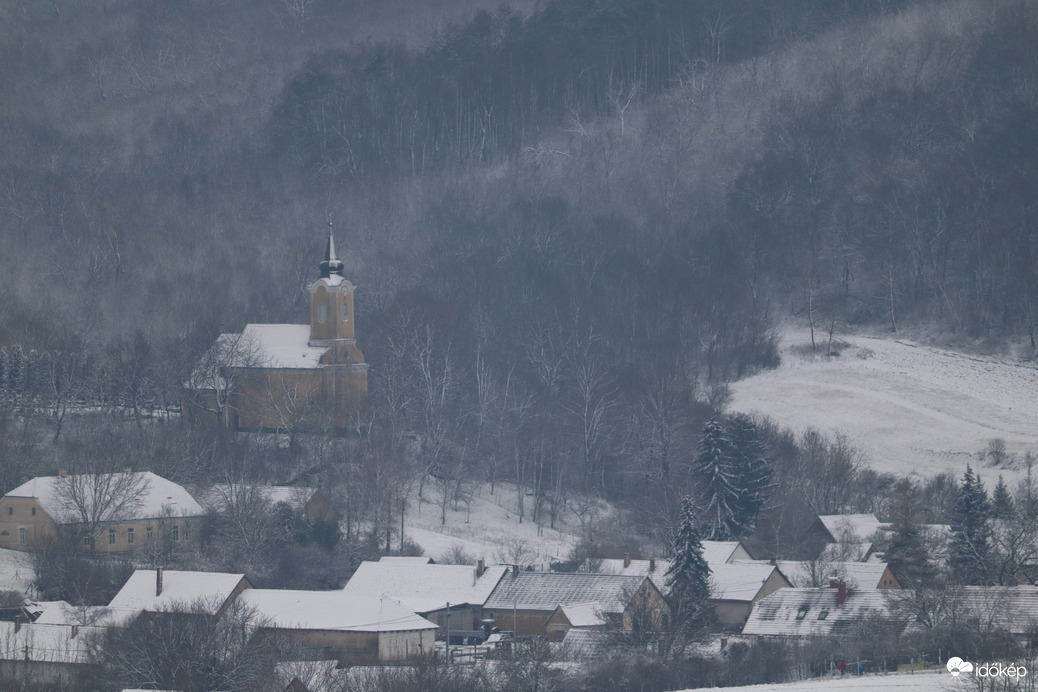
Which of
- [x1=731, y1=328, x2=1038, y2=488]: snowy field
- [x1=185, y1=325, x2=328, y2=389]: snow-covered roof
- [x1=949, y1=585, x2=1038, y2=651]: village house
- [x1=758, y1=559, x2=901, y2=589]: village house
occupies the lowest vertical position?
[x1=949, y1=585, x2=1038, y2=651]: village house

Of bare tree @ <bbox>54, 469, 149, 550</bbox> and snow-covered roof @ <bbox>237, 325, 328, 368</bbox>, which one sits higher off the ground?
snow-covered roof @ <bbox>237, 325, 328, 368</bbox>

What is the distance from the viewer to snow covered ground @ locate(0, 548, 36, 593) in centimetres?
6122

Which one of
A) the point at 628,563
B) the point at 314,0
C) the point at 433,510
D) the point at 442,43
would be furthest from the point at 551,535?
the point at 314,0

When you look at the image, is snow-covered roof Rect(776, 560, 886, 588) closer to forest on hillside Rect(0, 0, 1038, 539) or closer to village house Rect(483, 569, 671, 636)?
village house Rect(483, 569, 671, 636)

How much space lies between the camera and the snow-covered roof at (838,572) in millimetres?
60219

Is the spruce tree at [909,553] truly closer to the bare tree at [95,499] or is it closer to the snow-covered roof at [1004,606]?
the snow-covered roof at [1004,606]

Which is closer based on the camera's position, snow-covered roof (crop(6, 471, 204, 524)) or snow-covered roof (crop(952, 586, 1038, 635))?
snow-covered roof (crop(952, 586, 1038, 635))

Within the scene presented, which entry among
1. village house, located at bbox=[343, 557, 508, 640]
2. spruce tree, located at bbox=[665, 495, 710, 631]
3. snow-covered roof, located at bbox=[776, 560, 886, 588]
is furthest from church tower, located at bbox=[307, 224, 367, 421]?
spruce tree, located at bbox=[665, 495, 710, 631]

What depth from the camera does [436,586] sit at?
204 ft

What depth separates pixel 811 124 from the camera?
10794 cm

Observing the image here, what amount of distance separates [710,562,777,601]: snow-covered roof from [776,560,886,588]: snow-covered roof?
126cm

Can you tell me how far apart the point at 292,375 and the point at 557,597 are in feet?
77.7

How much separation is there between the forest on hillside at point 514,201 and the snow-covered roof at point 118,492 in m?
3.13

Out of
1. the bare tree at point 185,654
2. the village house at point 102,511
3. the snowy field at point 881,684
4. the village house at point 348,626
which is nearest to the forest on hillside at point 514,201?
the village house at point 102,511
